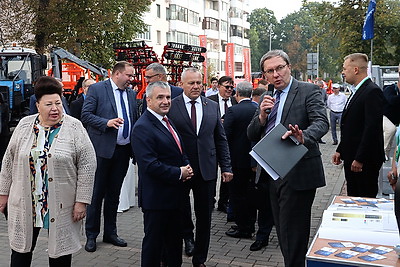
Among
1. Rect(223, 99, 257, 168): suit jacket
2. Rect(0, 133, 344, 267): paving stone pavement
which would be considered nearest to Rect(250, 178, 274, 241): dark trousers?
Rect(0, 133, 344, 267): paving stone pavement

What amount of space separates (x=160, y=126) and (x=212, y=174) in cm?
100

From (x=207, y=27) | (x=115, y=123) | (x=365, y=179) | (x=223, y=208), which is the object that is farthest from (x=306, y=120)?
(x=207, y=27)

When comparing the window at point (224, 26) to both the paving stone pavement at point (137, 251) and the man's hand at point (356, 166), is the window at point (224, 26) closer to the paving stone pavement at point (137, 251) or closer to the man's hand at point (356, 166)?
the paving stone pavement at point (137, 251)

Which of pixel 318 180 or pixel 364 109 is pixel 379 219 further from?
pixel 364 109

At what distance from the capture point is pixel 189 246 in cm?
589

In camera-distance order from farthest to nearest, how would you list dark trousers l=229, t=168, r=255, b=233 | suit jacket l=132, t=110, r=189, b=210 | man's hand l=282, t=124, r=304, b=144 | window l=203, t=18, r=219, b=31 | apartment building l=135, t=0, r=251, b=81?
window l=203, t=18, r=219, b=31 → apartment building l=135, t=0, r=251, b=81 → dark trousers l=229, t=168, r=255, b=233 → suit jacket l=132, t=110, r=189, b=210 → man's hand l=282, t=124, r=304, b=144

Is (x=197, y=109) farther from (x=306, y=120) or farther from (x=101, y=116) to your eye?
(x=306, y=120)

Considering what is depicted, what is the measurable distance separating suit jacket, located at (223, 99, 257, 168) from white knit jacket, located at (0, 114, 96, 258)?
278 centimetres

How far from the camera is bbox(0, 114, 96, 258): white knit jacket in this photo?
13.4 feet

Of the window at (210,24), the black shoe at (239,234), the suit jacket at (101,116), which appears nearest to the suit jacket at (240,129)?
the black shoe at (239,234)

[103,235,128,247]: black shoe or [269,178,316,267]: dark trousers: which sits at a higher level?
[269,178,316,267]: dark trousers

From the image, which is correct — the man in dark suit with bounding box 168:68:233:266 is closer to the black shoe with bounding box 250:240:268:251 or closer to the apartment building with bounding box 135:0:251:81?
the black shoe with bounding box 250:240:268:251

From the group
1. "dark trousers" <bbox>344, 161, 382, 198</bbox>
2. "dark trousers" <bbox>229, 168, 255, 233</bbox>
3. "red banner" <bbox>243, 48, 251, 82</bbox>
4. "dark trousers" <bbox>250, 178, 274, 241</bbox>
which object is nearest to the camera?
"dark trousers" <bbox>344, 161, 382, 198</bbox>

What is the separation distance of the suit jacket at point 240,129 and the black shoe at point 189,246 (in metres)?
1.33
